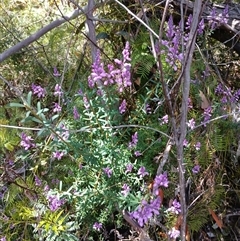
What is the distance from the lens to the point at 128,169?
137 cm

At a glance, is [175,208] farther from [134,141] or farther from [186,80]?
[186,80]

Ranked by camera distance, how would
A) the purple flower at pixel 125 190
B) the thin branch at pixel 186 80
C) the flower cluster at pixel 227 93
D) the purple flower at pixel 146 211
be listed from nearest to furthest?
the thin branch at pixel 186 80, the purple flower at pixel 146 211, the purple flower at pixel 125 190, the flower cluster at pixel 227 93

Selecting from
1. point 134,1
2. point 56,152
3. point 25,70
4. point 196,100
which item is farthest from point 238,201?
point 25,70

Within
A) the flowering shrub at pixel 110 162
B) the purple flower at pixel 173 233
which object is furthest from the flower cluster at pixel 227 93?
the purple flower at pixel 173 233

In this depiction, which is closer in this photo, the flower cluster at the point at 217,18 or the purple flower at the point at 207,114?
the purple flower at the point at 207,114

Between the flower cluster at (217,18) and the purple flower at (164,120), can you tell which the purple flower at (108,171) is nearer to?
the purple flower at (164,120)

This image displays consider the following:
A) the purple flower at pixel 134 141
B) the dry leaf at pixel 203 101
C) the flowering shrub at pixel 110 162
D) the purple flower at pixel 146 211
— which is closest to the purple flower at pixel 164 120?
the flowering shrub at pixel 110 162

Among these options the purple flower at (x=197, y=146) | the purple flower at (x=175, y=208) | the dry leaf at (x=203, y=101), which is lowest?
the purple flower at (x=175, y=208)

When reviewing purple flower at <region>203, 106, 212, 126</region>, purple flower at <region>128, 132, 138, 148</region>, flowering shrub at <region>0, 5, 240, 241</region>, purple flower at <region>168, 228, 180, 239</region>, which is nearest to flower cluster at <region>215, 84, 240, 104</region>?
flowering shrub at <region>0, 5, 240, 241</region>

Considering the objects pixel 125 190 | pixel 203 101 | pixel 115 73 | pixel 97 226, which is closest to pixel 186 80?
pixel 115 73

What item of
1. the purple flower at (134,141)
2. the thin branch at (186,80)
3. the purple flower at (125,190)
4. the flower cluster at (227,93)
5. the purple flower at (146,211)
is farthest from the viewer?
the flower cluster at (227,93)

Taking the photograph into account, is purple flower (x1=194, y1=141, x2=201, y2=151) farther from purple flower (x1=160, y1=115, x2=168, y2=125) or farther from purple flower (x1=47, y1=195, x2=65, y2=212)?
purple flower (x1=47, y1=195, x2=65, y2=212)

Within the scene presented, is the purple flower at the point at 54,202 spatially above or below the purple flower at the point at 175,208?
above

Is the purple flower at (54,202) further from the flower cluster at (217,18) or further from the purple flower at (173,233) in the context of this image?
the flower cluster at (217,18)
